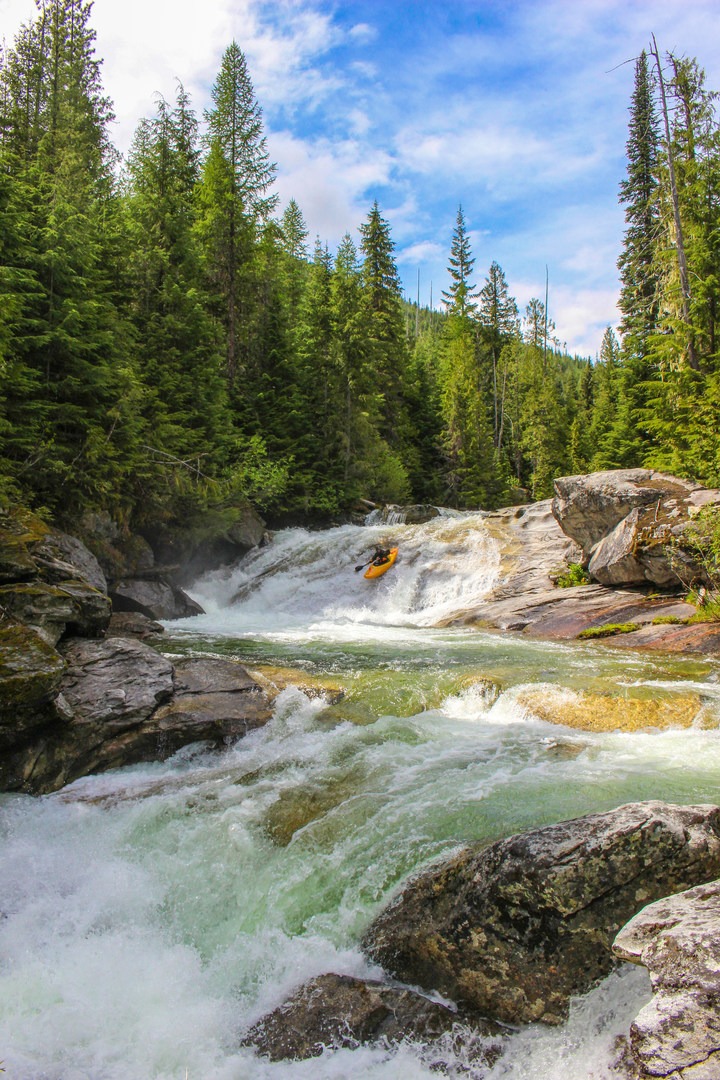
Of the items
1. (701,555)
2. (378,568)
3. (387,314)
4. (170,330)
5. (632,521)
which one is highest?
(387,314)

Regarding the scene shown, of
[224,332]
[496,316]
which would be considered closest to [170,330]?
[224,332]

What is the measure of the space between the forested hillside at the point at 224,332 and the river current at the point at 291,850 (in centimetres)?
655

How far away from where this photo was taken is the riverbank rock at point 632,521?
1330cm

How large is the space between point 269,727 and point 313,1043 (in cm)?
Result: 436

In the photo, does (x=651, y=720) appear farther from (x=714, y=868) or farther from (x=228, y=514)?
(x=228, y=514)

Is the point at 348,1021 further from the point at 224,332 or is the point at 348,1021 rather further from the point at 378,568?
the point at 224,332

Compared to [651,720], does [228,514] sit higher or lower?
higher

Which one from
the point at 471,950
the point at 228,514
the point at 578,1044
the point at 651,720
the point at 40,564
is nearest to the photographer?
the point at 578,1044

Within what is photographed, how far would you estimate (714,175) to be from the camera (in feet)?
60.3

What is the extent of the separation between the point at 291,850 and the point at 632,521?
12.3 metres

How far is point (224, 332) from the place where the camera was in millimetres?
27953

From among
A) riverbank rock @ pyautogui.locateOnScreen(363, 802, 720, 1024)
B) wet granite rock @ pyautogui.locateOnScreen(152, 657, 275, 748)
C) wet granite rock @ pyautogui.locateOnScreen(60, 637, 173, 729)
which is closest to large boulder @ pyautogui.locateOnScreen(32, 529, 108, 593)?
wet granite rock @ pyautogui.locateOnScreen(60, 637, 173, 729)

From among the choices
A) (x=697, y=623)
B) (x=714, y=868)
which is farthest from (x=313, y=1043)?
(x=697, y=623)

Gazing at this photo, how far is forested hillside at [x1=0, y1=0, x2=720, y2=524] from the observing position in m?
13.0
